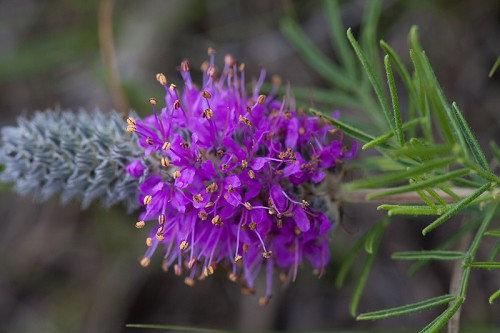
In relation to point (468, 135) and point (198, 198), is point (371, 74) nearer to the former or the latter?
point (468, 135)

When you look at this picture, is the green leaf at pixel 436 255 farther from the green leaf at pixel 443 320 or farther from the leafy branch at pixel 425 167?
the green leaf at pixel 443 320

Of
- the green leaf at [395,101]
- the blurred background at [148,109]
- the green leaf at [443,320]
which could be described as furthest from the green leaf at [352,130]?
the blurred background at [148,109]

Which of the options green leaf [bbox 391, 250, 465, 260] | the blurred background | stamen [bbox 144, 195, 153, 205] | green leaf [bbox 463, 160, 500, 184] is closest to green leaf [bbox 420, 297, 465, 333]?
green leaf [bbox 391, 250, 465, 260]

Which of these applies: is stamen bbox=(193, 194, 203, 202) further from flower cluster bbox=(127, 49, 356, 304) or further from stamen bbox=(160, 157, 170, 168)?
stamen bbox=(160, 157, 170, 168)

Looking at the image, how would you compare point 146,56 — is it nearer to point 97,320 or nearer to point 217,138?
point 97,320

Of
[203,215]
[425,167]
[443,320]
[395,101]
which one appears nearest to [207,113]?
[203,215]

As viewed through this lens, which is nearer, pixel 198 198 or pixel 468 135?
pixel 468 135

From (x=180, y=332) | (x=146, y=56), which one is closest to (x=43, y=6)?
(x=146, y=56)
